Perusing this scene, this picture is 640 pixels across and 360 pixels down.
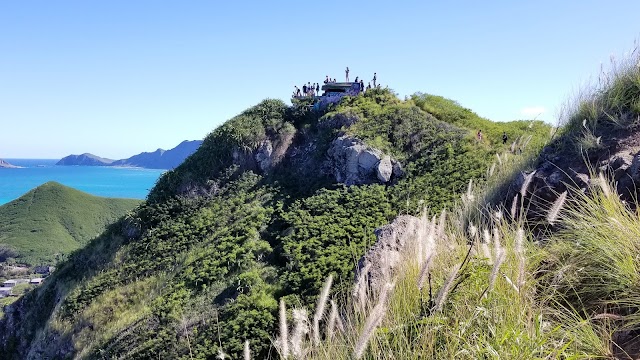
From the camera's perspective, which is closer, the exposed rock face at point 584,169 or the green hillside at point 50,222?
the exposed rock face at point 584,169

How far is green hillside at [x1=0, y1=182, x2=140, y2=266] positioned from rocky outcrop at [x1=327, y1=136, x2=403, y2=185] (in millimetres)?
79963

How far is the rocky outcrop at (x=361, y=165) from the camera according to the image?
755 inches

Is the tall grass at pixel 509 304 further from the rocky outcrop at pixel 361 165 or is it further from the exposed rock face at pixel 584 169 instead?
the rocky outcrop at pixel 361 165

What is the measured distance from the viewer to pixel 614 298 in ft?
9.50

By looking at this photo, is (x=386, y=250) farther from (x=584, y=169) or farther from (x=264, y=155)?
(x=264, y=155)

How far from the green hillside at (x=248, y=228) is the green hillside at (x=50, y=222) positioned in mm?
72365

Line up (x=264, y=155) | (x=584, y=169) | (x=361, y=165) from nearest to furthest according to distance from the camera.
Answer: (x=584, y=169), (x=361, y=165), (x=264, y=155)

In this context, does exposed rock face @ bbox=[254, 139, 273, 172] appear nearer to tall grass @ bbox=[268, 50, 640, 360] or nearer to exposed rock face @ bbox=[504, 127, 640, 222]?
exposed rock face @ bbox=[504, 127, 640, 222]

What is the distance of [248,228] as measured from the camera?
1892 cm

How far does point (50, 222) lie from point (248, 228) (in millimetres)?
97697

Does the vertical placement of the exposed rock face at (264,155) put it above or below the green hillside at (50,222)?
above

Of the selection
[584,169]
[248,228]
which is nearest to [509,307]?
[584,169]

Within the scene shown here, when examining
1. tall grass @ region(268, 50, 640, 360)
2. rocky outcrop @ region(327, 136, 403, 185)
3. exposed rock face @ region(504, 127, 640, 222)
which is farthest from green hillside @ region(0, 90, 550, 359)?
tall grass @ region(268, 50, 640, 360)

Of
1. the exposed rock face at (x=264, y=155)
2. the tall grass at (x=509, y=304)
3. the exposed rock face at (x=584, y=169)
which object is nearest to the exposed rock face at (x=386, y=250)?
the tall grass at (x=509, y=304)
